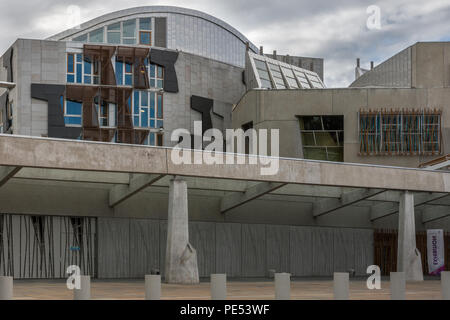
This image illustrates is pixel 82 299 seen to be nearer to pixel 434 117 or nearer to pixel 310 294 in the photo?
pixel 310 294

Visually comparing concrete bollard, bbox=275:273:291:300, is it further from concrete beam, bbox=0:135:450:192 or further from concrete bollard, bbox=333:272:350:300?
concrete beam, bbox=0:135:450:192

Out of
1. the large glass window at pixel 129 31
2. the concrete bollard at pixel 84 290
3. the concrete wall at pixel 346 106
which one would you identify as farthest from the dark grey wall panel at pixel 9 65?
the concrete bollard at pixel 84 290

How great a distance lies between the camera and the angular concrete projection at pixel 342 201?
1409 inches

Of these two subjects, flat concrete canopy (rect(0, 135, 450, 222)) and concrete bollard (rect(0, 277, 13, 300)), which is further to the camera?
flat concrete canopy (rect(0, 135, 450, 222))

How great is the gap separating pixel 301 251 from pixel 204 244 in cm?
573

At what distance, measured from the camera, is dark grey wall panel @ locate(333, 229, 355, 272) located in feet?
138

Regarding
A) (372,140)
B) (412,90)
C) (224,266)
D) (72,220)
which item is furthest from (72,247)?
(412,90)

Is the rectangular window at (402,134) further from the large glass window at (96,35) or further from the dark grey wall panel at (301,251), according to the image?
the large glass window at (96,35)

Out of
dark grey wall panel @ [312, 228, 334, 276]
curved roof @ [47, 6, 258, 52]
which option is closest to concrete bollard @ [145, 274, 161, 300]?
dark grey wall panel @ [312, 228, 334, 276]

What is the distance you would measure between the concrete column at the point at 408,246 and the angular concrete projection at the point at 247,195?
→ 6378mm

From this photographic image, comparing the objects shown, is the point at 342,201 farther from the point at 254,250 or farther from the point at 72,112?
the point at 72,112

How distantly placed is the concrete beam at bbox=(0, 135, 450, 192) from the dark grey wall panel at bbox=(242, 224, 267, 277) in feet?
25.3

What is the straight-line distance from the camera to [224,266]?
3888 centimetres
